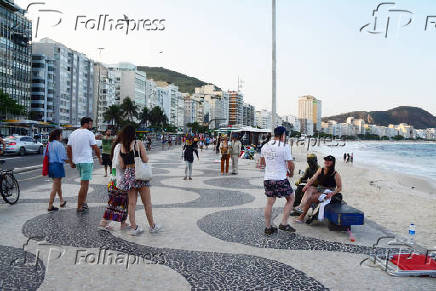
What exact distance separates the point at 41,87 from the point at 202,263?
94.1 meters

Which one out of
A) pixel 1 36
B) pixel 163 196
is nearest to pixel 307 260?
pixel 163 196

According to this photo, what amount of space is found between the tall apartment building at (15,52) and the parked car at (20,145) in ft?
168

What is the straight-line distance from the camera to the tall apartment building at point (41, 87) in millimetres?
Answer: 86938

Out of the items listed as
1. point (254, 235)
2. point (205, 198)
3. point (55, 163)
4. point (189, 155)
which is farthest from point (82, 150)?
point (189, 155)

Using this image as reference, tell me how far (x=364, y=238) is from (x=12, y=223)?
5.85 metres

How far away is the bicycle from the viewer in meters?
7.78

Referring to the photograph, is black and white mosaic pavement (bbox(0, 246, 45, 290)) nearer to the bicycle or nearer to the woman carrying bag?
the woman carrying bag

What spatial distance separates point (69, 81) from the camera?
331ft

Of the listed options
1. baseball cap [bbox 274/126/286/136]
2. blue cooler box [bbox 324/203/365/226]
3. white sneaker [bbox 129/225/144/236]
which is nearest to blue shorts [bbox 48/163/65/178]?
white sneaker [bbox 129/225/144/236]

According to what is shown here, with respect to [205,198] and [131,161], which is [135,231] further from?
[205,198]

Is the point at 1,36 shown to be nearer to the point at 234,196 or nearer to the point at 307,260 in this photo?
the point at 234,196

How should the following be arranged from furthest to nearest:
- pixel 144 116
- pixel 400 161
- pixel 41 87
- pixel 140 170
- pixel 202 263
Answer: pixel 144 116
pixel 41 87
pixel 400 161
pixel 140 170
pixel 202 263

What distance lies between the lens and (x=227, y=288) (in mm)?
3896

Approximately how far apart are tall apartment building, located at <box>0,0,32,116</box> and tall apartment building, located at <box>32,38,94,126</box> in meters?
12.0
